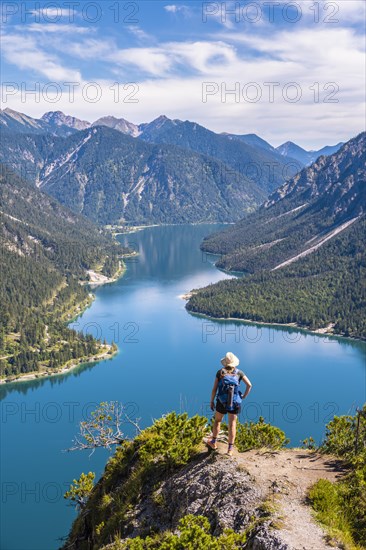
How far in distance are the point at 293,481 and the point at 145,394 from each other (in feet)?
363

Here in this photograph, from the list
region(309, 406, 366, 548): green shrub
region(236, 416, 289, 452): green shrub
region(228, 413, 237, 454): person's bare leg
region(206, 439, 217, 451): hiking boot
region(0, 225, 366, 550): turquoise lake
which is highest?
region(228, 413, 237, 454): person's bare leg

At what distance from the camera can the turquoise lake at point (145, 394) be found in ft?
285

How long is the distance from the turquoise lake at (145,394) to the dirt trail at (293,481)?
165ft

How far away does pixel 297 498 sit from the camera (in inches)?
752

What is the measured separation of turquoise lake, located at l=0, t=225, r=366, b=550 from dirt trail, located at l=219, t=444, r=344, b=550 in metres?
50.3

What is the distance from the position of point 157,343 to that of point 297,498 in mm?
155522

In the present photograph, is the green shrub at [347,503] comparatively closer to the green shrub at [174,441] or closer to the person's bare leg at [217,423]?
the person's bare leg at [217,423]

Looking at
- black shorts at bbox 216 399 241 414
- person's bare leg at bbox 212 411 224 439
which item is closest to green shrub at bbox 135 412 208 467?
person's bare leg at bbox 212 411 224 439

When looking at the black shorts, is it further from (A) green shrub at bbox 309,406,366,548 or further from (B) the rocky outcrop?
(A) green shrub at bbox 309,406,366,548

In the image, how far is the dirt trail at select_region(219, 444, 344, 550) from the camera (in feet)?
54.4

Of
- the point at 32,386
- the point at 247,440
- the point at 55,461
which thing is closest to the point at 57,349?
the point at 32,386

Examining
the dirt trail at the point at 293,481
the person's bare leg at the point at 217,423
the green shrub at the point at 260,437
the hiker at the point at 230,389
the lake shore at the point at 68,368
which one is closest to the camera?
the dirt trail at the point at 293,481

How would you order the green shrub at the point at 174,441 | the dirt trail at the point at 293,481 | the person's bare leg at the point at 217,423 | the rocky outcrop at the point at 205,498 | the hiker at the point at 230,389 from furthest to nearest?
the green shrub at the point at 174,441
the person's bare leg at the point at 217,423
the hiker at the point at 230,389
the rocky outcrop at the point at 205,498
the dirt trail at the point at 293,481

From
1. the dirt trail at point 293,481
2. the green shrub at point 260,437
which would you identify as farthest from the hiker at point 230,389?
the green shrub at point 260,437
